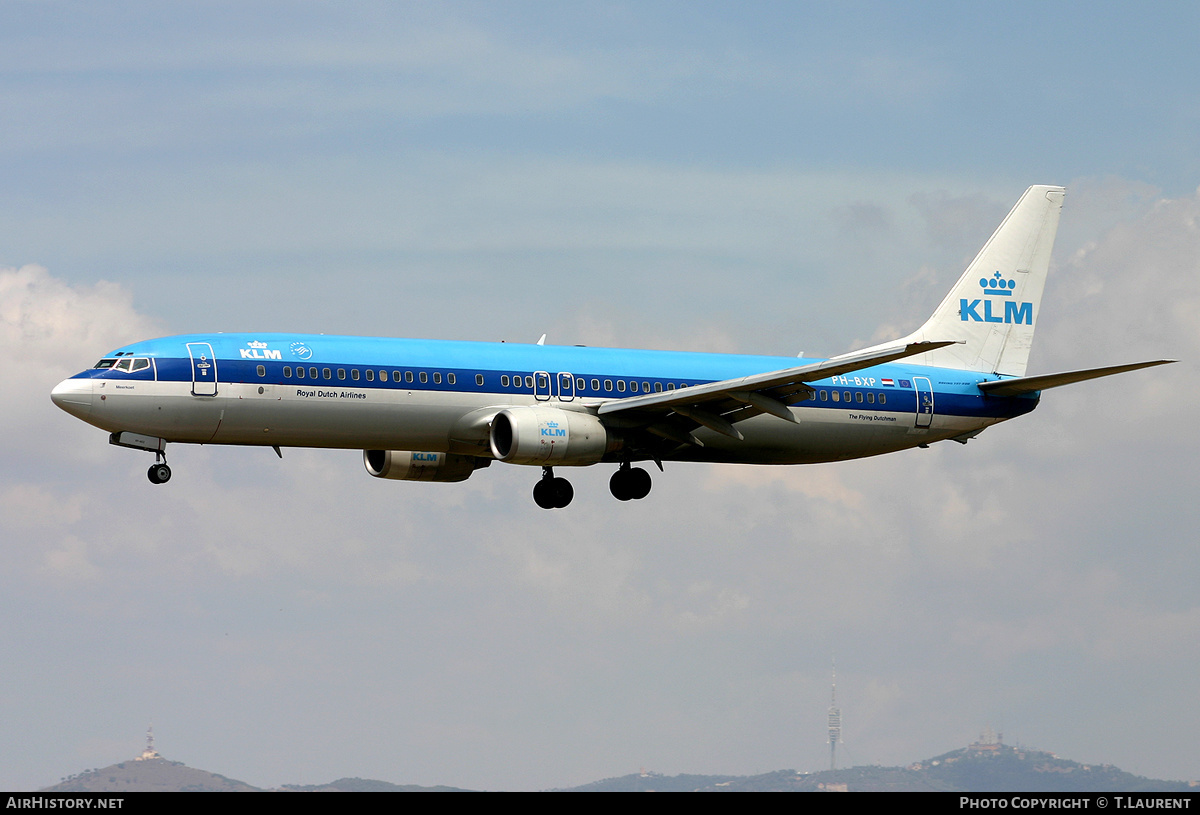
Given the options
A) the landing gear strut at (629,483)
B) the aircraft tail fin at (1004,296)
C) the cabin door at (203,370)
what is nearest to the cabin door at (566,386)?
the landing gear strut at (629,483)

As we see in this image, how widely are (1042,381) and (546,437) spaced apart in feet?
66.5

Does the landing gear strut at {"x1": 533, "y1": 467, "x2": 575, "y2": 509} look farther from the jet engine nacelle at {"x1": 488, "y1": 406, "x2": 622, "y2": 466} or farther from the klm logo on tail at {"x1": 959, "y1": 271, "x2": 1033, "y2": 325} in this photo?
the klm logo on tail at {"x1": 959, "y1": 271, "x2": 1033, "y2": 325}

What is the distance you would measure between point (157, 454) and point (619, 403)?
1516cm

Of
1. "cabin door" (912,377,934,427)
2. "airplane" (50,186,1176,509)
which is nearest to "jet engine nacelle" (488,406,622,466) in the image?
"airplane" (50,186,1176,509)

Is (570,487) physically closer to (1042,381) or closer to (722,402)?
(722,402)

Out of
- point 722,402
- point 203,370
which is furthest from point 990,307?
point 203,370

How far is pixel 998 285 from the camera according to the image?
64500 mm

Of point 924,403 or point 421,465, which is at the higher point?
point 924,403

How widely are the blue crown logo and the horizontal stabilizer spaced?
5.59m

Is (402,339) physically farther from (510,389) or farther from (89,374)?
(89,374)

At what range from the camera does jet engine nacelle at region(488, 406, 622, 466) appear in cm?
4875

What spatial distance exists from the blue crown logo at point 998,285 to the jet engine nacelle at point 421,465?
2310cm
